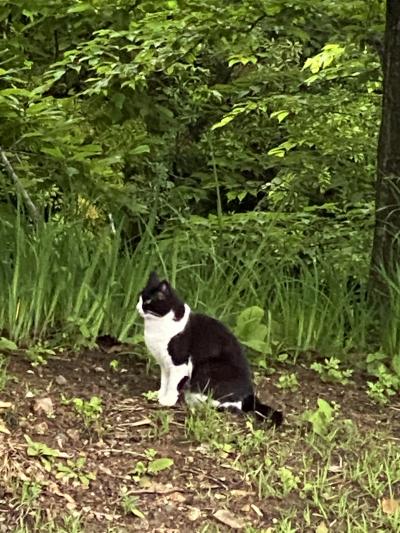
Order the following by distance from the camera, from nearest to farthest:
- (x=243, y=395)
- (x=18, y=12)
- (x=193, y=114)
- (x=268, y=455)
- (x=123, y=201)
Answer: (x=268, y=455) < (x=243, y=395) < (x=123, y=201) < (x=18, y=12) < (x=193, y=114)

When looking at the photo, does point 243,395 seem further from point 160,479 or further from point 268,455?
point 160,479


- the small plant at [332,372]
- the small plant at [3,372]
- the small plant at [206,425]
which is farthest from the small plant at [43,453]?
the small plant at [332,372]

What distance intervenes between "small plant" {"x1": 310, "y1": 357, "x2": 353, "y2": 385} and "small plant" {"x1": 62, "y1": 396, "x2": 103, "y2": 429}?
51.1 inches

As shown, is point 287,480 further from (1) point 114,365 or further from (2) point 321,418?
(1) point 114,365

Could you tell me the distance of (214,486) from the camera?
3221 millimetres

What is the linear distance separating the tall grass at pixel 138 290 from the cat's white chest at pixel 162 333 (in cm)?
62

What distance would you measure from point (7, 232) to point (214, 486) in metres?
2.24

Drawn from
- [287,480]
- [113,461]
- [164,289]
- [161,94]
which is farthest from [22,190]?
[161,94]

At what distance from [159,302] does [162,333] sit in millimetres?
134

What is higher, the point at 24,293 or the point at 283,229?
the point at 24,293

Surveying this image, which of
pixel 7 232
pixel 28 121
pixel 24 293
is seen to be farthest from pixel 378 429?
pixel 28 121

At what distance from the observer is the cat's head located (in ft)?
12.1

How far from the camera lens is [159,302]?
3.67m

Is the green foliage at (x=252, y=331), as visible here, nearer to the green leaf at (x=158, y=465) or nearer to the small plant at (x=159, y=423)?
the small plant at (x=159, y=423)
